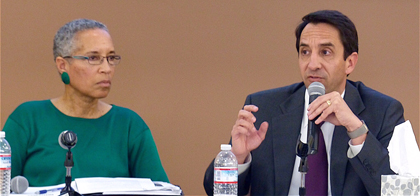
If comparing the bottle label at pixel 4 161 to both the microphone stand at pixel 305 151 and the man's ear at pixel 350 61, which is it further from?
the man's ear at pixel 350 61

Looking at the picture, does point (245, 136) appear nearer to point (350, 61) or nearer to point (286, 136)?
point (286, 136)

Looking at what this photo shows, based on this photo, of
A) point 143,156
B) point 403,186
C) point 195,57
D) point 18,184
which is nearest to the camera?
point 403,186

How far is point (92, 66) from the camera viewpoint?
2.65 m

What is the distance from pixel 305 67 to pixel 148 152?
0.93m

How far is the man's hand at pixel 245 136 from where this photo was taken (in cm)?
201

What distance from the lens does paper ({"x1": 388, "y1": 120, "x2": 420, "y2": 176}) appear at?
1.63 metres

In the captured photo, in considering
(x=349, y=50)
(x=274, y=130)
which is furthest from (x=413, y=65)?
(x=274, y=130)

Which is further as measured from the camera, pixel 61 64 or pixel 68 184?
pixel 61 64

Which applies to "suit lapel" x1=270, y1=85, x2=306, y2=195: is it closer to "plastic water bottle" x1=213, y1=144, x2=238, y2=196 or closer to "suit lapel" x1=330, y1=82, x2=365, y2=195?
"suit lapel" x1=330, y1=82, x2=365, y2=195

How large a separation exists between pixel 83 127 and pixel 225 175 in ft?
3.91

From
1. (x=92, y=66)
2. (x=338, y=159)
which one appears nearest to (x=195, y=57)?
(x=92, y=66)

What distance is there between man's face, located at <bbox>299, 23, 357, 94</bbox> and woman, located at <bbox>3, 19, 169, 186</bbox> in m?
0.93

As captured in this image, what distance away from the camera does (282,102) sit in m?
2.44

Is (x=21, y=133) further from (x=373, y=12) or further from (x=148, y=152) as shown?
(x=373, y=12)
